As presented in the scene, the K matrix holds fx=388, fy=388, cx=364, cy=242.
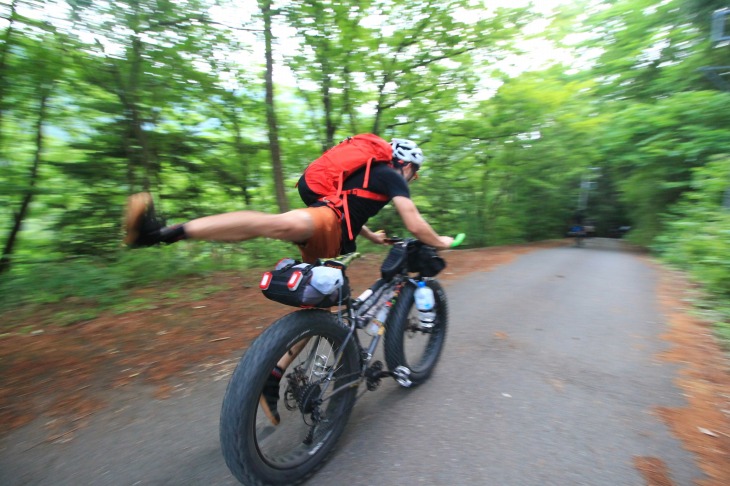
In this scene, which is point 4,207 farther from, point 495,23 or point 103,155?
point 495,23

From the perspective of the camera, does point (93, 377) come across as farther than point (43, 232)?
No

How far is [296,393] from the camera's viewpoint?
198 centimetres

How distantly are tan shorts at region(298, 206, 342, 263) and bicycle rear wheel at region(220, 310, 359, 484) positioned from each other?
0.36m

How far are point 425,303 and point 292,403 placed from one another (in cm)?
113

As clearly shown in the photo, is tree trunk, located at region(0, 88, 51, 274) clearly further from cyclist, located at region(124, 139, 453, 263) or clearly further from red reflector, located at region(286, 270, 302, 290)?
red reflector, located at region(286, 270, 302, 290)

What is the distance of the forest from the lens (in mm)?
4953

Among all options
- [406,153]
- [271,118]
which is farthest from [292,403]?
[271,118]

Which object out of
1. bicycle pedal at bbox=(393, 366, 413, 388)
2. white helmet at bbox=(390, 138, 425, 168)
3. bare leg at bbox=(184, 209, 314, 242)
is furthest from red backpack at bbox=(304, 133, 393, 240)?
bicycle pedal at bbox=(393, 366, 413, 388)

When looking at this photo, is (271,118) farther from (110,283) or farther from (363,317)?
(363,317)

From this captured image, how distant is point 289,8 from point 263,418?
21.7 feet

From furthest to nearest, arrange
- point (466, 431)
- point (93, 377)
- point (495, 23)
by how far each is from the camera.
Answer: point (495, 23) < point (93, 377) < point (466, 431)

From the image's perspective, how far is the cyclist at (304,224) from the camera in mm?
1635

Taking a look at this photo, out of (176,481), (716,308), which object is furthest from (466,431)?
(716,308)

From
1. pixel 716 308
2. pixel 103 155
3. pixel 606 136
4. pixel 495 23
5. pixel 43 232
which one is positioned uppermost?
pixel 495 23
